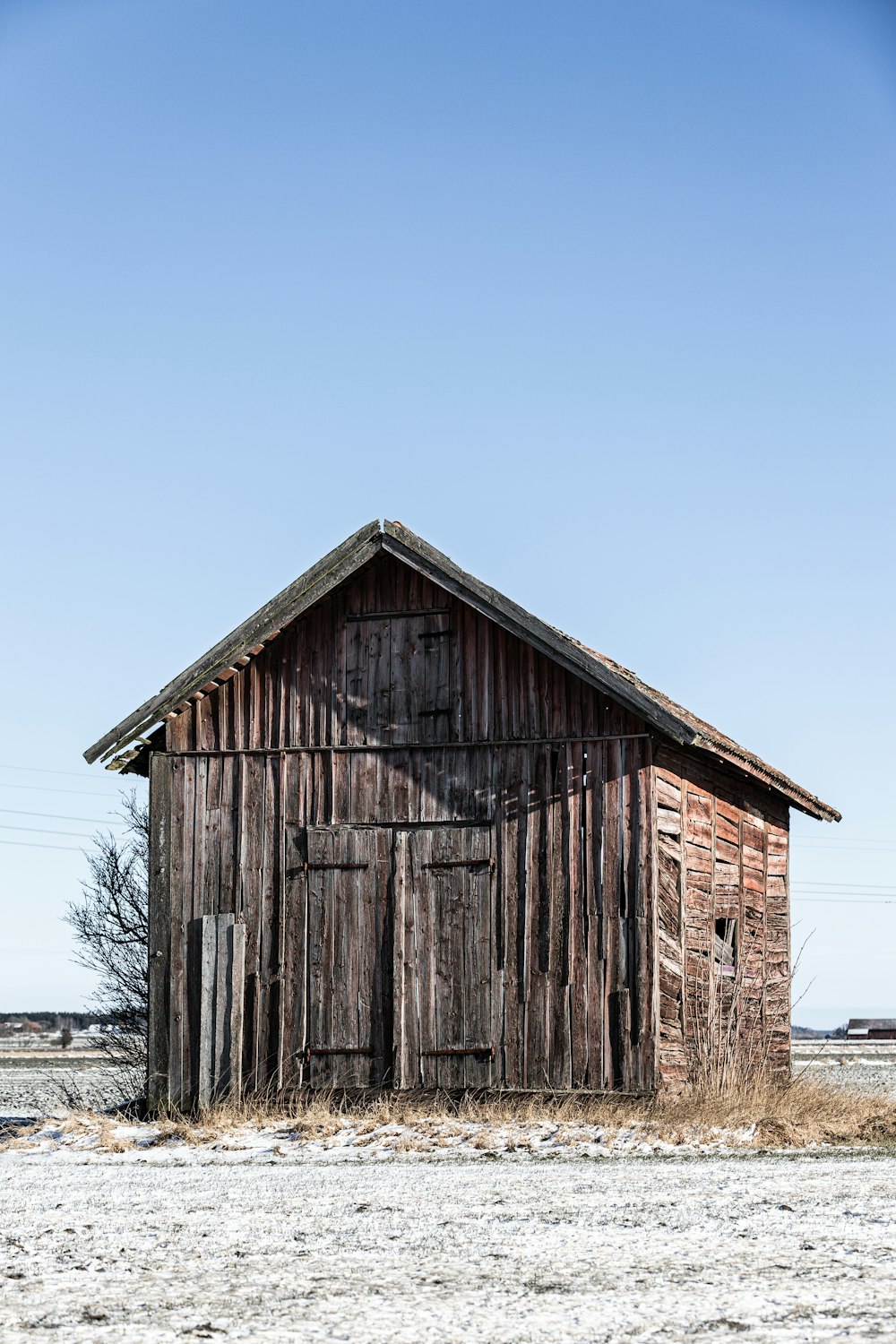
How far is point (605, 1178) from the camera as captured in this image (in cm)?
1091

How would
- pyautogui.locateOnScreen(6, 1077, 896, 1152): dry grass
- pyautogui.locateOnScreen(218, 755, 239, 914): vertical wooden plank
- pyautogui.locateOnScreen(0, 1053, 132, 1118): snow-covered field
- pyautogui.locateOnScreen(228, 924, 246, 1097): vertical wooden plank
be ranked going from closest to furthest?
1. pyautogui.locateOnScreen(6, 1077, 896, 1152): dry grass
2. pyautogui.locateOnScreen(228, 924, 246, 1097): vertical wooden plank
3. pyautogui.locateOnScreen(218, 755, 239, 914): vertical wooden plank
4. pyautogui.locateOnScreen(0, 1053, 132, 1118): snow-covered field

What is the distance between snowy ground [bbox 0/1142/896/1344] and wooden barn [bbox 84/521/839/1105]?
10.5 feet

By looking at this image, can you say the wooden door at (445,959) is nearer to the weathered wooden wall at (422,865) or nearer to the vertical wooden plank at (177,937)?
the weathered wooden wall at (422,865)

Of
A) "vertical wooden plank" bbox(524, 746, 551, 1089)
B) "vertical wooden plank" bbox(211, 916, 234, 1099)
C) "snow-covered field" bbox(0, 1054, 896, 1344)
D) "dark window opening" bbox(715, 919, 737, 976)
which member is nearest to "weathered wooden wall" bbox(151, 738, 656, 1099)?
"vertical wooden plank" bbox(524, 746, 551, 1089)

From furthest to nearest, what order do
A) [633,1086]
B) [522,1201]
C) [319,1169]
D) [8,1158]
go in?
[633,1086] < [8,1158] < [319,1169] < [522,1201]

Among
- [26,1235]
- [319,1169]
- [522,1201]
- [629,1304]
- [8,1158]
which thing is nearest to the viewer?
[629,1304]

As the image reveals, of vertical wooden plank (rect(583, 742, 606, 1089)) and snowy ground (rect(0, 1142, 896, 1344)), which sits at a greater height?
vertical wooden plank (rect(583, 742, 606, 1089))

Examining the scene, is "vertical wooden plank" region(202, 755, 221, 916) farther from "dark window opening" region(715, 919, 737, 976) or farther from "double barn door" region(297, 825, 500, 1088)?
"dark window opening" region(715, 919, 737, 976)

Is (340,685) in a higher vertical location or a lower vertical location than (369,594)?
lower

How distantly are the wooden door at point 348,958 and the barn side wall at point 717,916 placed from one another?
2.96 m

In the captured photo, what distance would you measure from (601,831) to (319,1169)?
4965 millimetres

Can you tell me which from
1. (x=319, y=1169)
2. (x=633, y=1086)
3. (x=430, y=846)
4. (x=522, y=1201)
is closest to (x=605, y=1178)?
(x=522, y=1201)

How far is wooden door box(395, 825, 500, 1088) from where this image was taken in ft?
50.5

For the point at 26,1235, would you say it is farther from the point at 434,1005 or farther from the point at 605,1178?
the point at 434,1005
